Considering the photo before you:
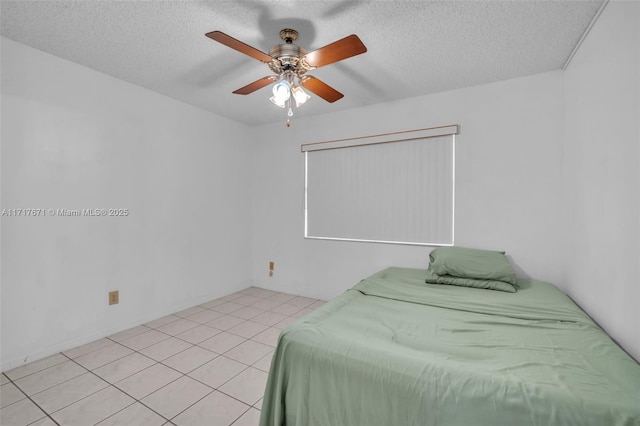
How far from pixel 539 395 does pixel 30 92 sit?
3557mm

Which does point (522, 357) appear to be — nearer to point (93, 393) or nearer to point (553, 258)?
point (553, 258)

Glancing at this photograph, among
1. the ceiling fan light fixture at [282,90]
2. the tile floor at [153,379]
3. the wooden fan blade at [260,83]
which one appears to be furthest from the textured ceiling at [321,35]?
the tile floor at [153,379]

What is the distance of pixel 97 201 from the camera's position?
2.61m

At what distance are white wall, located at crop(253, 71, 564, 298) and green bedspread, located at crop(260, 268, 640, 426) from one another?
904mm

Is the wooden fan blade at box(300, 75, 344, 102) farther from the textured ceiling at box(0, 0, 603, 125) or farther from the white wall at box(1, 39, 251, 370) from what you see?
the white wall at box(1, 39, 251, 370)

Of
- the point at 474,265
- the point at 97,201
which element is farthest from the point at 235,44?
the point at 474,265

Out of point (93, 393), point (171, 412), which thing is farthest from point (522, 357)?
point (93, 393)

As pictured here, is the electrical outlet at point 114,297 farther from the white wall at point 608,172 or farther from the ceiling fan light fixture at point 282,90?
the white wall at point 608,172

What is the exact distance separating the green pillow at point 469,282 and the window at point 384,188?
65cm

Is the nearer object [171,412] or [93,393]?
[171,412]

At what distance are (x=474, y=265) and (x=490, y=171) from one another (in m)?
0.98

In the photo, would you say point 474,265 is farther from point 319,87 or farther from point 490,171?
point 319,87

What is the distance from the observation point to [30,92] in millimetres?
2211

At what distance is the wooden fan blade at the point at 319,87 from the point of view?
2047 mm
